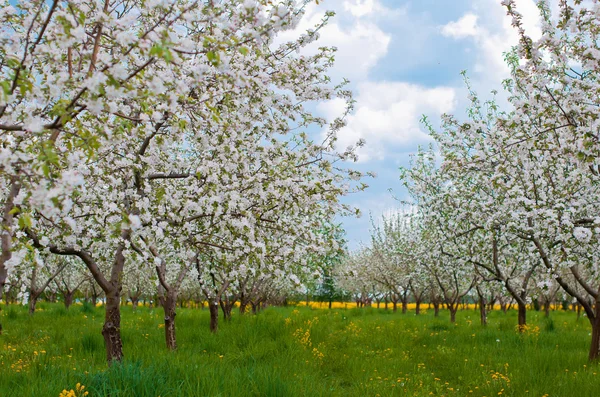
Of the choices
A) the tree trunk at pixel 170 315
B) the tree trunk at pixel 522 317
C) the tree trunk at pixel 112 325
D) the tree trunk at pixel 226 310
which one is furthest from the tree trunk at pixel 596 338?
the tree trunk at pixel 226 310

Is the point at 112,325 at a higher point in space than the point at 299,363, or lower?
higher

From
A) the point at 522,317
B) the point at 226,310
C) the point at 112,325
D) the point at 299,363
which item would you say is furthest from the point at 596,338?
the point at 226,310

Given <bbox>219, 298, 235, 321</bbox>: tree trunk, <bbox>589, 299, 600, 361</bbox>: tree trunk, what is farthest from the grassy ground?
<bbox>219, 298, 235, 321</bbox>: tree trunk

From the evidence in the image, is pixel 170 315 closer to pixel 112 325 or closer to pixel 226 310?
pixel 112 325

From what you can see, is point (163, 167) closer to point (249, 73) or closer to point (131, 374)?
point (249, 73)

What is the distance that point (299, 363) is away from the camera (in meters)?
9.77

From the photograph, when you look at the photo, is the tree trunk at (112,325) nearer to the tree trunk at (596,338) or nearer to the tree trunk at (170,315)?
the tree trunk at (170,315)

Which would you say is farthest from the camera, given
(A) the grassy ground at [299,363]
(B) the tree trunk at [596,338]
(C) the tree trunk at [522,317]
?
(C) the tree trunk at [522,317]

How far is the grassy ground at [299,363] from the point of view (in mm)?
6723

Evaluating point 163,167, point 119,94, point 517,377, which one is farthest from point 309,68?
point 517,377

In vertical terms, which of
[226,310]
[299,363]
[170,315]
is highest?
[170,315]

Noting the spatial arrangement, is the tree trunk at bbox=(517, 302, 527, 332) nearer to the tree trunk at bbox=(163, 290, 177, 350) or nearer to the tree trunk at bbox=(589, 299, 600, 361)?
the tree trunk at bbox=(589, 299, 600, 361)

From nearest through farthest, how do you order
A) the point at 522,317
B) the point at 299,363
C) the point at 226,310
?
the point at 299,363 → the point at 522,317 → the point at 226,310

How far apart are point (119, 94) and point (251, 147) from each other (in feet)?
14.4
